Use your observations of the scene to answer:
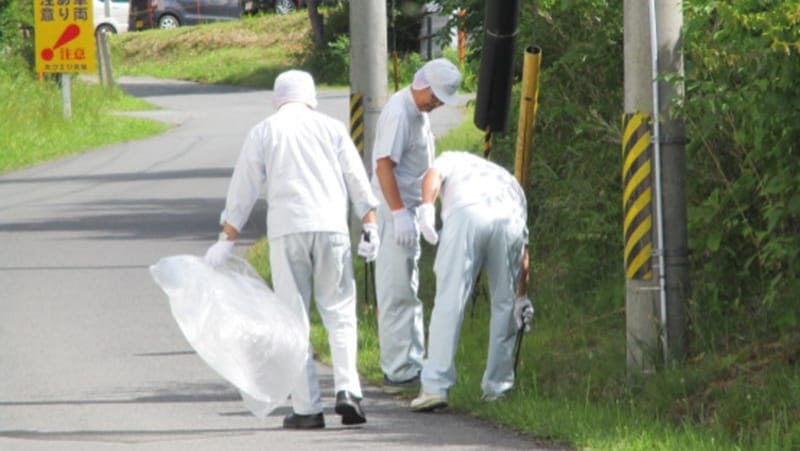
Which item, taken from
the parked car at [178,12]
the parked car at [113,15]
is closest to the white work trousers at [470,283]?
the parked car at [113,15]

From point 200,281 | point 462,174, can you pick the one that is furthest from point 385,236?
point 200,281

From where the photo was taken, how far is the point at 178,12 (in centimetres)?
6544

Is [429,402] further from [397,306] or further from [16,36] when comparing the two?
[16,36]

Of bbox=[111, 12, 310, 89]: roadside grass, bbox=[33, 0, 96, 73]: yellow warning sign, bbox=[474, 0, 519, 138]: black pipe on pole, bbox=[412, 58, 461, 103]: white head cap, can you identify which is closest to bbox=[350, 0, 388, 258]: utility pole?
bbox=[474, 0, 519, 138]: black pipe on pole

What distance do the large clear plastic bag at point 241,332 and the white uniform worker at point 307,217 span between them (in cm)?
14

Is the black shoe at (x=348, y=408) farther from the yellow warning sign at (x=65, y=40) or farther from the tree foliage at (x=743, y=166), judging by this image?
the yellow warning sign at (x=65, y=40)

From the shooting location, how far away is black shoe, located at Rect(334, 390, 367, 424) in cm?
972

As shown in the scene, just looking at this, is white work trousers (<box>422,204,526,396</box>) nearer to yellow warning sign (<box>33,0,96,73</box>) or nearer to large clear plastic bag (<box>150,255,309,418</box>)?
large clear plastic bag (<box>150,255,309,418</box>)

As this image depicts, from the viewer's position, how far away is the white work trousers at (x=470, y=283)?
10102 mm

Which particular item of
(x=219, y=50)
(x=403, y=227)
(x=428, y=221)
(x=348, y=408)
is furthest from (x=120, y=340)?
(x=219, y=50)

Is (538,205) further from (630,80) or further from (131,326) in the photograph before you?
(630,80)

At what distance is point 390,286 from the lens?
1114 centimetres

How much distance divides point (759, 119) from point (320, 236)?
87.8 inches

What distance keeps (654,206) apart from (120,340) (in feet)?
14.1
